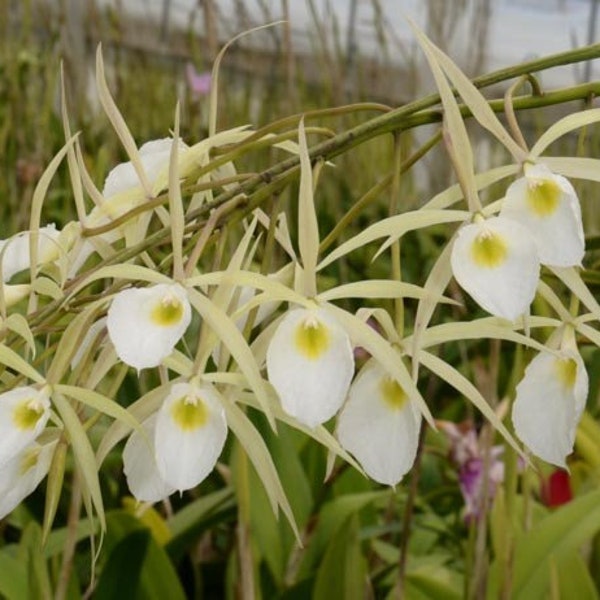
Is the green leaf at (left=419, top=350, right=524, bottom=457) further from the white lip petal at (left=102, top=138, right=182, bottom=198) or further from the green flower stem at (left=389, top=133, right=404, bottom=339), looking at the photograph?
the white lip petal at (left=102, top=138, right=182, bottom=198)

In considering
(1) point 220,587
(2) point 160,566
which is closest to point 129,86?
(1) point 220,587

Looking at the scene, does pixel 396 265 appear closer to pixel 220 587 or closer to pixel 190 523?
pixel 190 523

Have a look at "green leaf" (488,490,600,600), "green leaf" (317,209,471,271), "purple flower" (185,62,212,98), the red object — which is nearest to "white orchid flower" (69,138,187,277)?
"green leaf" (317,209,471,271)

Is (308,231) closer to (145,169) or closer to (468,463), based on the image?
(145,169)

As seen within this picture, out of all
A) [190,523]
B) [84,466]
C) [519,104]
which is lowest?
[190,523]

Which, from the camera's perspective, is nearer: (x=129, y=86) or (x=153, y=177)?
(x=153, y=177)

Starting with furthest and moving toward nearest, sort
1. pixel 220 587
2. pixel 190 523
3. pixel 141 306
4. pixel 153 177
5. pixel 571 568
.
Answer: pixel 220 587, pixel 190 523, pixel 571 568, pixel 153 177, pixel 141 306

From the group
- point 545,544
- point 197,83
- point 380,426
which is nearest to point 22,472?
point 380,426
